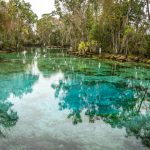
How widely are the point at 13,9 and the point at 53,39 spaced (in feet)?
154

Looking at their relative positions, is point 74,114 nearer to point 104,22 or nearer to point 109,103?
point 109,103

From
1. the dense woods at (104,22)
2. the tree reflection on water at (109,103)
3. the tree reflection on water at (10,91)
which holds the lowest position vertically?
the tree reflection on water at (109,103)

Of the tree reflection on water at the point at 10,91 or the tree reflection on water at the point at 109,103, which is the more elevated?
the tree reflection on water at the point at 10,91

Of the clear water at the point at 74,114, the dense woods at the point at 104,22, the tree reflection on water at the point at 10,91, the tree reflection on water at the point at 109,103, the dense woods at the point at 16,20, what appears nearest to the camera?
the clear water at the point at 74,114

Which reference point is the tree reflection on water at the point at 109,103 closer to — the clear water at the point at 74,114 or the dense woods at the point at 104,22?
the clear water at the point at 74,114

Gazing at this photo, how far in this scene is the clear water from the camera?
976cm

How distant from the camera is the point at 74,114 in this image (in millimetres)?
13594

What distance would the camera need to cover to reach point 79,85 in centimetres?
2155

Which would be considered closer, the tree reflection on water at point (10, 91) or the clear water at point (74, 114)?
the clear water at point (74, 114)

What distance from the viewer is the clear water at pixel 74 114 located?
9758 millimetres

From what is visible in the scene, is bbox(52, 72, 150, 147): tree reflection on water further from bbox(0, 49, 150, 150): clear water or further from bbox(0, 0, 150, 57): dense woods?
bbox(0, 0, 150, 57): dense woods

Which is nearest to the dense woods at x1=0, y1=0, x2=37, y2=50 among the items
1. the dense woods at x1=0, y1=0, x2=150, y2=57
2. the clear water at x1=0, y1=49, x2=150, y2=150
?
the dense woods at x1=0, y1=0, x2=150, y2=57

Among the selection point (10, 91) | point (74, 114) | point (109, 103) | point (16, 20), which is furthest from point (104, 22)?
point (74, 114)

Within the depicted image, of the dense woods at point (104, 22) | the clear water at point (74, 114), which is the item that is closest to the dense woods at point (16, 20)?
the dense woods at point (104, 22)
